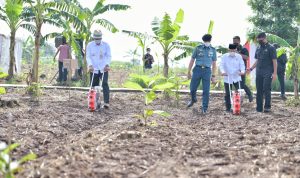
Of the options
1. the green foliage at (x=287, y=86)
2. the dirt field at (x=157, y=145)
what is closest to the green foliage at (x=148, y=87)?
the dirt field at (x=157, y=145)

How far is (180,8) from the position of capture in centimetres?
1189

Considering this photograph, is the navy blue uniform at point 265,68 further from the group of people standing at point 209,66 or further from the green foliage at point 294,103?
the green foliage at point 294,103

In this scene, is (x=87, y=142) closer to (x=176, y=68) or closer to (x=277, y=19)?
(x=277, y=19)

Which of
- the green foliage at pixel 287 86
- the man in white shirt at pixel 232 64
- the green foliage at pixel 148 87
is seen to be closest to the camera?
the green foliage at pixel 148 87

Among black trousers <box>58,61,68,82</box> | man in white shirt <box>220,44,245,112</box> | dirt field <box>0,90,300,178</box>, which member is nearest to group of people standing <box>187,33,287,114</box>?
man in white shirt <box>220,44,245,112</box>

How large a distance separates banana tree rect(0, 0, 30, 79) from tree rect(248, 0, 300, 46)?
35.6ft

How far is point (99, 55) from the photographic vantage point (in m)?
8.70

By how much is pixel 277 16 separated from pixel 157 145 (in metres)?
18.4

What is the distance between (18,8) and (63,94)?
91.1 inches

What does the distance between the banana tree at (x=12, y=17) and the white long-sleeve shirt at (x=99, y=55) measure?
3468 mm

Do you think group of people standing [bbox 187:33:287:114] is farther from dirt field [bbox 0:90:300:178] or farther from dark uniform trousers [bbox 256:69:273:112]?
dirt field [bbox 0:90:300:178]

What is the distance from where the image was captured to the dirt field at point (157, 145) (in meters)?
3.72

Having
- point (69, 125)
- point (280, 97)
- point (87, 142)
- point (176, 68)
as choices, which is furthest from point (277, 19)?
point (87, 142)

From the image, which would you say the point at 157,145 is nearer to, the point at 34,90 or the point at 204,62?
the point at 204,62
